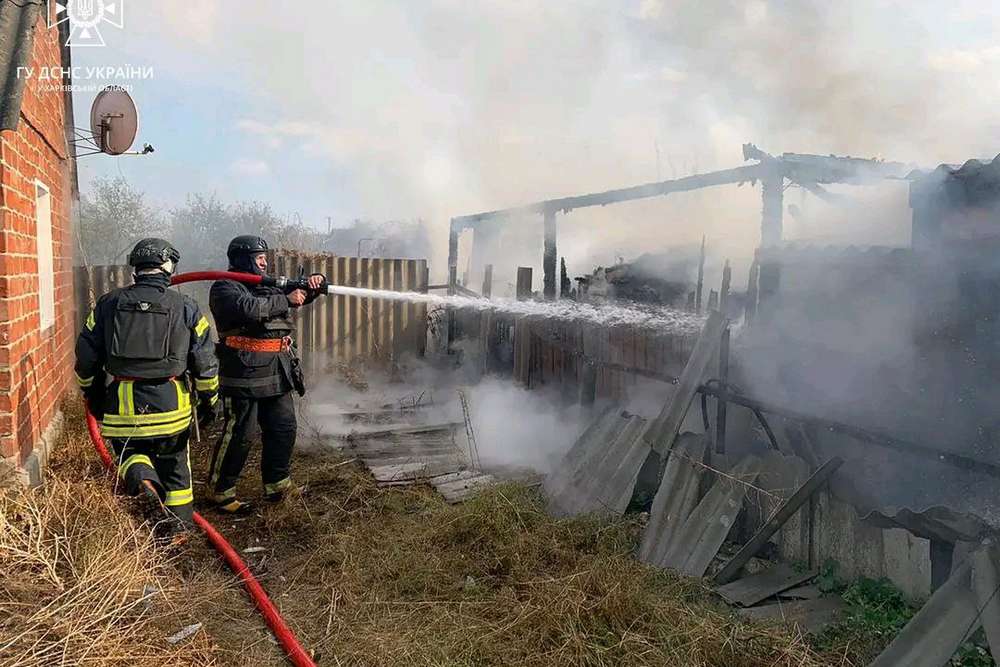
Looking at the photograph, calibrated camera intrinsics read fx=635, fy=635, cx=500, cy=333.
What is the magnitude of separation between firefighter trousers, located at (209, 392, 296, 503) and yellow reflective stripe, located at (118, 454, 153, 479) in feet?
3.84

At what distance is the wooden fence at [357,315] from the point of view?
981cm

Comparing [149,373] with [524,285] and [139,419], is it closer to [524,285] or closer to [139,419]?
[139,419]

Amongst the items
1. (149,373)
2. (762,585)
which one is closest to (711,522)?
(762,585)

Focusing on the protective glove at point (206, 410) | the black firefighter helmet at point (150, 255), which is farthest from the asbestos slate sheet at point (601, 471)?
the black firefighter helmet at point (150, 255)

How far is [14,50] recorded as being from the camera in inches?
141

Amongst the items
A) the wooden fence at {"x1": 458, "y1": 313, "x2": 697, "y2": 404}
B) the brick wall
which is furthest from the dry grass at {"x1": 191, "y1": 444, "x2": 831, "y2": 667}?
the wooden fence at {"x1": 458, "y1": 313, "x2": 697, "y2": 404}

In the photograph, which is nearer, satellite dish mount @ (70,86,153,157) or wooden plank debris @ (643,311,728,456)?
wooden plank debris @ (643,311,728,456)

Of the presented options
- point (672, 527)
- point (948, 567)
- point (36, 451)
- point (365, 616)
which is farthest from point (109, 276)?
point (948, 567)

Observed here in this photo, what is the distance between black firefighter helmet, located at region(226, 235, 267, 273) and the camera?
17.2ft

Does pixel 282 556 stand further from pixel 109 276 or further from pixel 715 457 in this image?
pixel 109 276

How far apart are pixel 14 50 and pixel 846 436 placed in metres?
5.62

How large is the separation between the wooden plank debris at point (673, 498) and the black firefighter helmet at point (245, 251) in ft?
11.9

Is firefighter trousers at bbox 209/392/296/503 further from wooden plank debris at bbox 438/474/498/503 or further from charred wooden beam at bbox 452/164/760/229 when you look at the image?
charred wooden beam at bbox 452/164/760/229

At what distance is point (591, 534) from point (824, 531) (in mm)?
1427
